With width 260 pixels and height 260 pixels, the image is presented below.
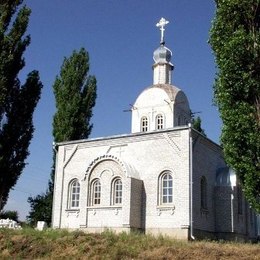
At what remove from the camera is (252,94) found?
1703cm

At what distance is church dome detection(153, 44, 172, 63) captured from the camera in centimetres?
2877

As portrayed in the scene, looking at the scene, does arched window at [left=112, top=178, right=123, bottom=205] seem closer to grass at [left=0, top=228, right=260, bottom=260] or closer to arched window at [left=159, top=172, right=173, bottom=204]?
arched window at [left=159, top=172, right=173, bottom=204]

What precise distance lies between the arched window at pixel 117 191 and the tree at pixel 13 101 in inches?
232

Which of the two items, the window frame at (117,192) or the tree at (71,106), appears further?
the tree at (71,106)

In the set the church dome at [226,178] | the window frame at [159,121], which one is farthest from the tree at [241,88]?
the window frame at [159,121]

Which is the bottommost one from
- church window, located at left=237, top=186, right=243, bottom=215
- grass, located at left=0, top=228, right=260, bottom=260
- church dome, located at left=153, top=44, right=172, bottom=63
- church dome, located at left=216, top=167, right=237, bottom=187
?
grass, located at left=0, top=228, right=260, bottom=260

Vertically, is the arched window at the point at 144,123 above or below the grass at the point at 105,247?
above

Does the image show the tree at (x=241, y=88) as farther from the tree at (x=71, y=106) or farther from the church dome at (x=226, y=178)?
the tree at (x=71, y=106)

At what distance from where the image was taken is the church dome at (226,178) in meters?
23.3

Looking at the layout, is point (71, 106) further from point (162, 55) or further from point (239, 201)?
point (239, 201)

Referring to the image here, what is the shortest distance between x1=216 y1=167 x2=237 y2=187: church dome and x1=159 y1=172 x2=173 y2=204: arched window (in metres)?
3.38

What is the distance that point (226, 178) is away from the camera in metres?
23.8

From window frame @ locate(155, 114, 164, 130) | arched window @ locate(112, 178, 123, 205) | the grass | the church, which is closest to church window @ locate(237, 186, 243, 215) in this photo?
the church

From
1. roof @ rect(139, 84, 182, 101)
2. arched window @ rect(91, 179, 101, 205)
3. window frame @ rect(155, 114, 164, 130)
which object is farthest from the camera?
roof @ rect(139, 84, 182, 101)
